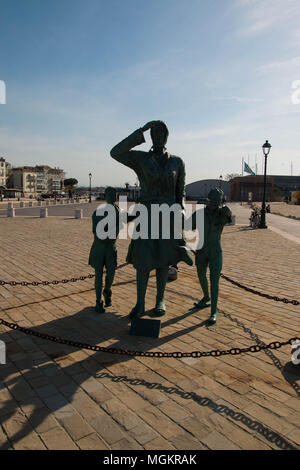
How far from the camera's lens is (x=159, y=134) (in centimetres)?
434

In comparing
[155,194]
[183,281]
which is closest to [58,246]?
[183,281]

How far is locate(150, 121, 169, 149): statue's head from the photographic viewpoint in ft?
14.2

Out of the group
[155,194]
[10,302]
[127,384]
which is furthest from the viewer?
[10,302]

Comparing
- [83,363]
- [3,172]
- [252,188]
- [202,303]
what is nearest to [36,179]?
[3,172]

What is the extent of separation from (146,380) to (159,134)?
299 centimetres

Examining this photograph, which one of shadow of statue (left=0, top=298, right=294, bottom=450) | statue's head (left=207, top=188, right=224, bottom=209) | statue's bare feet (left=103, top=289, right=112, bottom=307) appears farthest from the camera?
statue's bare feet (left=103, top=289, right=112, bottom=307)

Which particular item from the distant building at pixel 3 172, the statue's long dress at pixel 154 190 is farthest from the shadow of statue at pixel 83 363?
the distant building at pixel 3 172

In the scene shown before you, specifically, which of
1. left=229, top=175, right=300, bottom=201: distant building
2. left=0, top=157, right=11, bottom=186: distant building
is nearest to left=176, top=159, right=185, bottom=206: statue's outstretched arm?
left=229, top=175, right=300, bottom=201: distant building

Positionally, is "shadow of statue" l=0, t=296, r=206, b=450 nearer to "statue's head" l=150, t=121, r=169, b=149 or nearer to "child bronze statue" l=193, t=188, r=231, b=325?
"child bronze statue" l=193, t=188, r=231, b=325

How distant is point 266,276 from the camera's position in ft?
25.3

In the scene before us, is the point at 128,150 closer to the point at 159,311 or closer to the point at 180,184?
the point at 180,184

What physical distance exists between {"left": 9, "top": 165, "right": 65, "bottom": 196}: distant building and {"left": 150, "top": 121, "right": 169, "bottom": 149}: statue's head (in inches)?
3836
